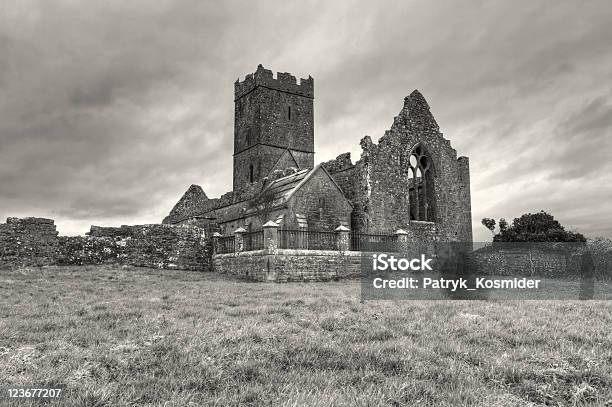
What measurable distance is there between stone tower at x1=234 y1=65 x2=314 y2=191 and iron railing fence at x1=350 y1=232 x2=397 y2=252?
914 inches

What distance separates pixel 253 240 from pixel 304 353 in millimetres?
14477

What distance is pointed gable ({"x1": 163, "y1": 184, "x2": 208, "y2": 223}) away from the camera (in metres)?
37.9

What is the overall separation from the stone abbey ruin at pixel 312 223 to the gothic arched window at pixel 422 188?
6cm

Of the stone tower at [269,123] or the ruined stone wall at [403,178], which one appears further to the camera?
the stone tower at [269,123]

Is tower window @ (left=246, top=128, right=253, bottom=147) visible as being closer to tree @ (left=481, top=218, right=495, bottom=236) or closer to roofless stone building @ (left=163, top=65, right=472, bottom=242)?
roofless stone building @ (left=163, top=65, right=472, bottom=242)

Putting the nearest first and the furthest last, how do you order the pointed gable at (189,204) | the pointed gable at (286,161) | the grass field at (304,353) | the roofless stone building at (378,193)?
1. the grass field at (304,353)
2. the roofless stone building at (378,193)
3. the pointed gable at (189,204)
4. the pointed gable at (286,161)

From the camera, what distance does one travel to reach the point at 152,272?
19625 millimetres

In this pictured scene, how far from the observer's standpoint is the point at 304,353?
20.0 feet

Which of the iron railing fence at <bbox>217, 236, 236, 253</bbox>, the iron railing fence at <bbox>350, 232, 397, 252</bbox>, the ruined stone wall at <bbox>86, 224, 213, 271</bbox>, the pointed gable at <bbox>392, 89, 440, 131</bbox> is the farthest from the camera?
the pointed gable at <bbox>392, 89, 440, 131</bbox>

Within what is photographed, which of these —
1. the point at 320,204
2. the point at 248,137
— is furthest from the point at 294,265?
the point at 248,137

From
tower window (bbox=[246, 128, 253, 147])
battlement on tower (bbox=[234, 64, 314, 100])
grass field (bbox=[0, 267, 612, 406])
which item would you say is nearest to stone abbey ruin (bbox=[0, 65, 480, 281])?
grass field (bbox=[0, 267, 612, 406])

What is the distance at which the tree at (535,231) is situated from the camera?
32.2 metres

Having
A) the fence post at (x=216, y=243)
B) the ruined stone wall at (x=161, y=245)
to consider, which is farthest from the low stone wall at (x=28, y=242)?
the fence post at (x=216, y=243)

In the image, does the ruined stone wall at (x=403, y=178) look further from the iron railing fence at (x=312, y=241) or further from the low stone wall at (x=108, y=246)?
the low stone wall at (x=108, y=246)
